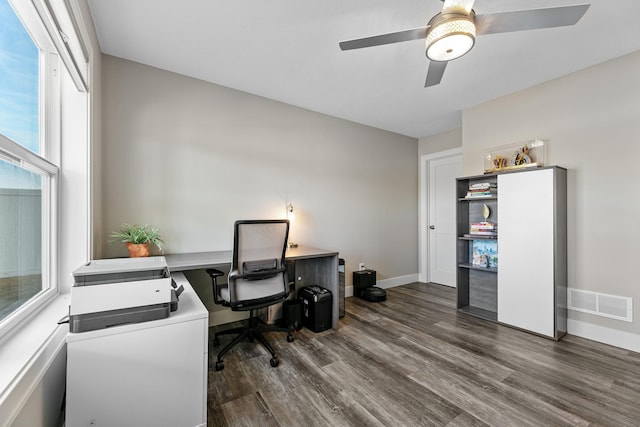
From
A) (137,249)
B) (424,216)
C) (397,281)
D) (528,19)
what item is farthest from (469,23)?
(397,281)

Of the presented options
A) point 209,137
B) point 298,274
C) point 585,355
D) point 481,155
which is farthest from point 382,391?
point 481,155

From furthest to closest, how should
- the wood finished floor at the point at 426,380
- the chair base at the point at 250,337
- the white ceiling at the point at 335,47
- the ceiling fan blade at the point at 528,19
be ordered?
the chair base at the point at 250,337 < the white ceiling at the point at 335,47 < the wood finished floor at the point at 426,380 < the ceiling fan blade at the point at 528,19

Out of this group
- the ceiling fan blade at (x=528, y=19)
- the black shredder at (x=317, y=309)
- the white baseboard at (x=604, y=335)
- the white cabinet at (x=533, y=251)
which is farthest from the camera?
the black shredder at (x=317, y=309)

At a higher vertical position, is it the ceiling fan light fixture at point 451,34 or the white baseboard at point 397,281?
the ceiling fan light fixture at point 451,34

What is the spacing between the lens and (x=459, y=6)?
4.66 feet

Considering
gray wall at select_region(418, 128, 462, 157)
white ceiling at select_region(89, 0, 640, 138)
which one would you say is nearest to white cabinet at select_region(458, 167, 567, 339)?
white ceiling at select_region(89, 0, 640, 138)

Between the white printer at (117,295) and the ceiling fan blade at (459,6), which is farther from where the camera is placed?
the ceiling fan blade at (459,6)

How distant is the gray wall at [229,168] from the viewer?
2408 millimetres

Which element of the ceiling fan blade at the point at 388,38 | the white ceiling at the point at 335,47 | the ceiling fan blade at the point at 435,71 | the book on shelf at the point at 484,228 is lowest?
the book on shelf at the point at 484,228

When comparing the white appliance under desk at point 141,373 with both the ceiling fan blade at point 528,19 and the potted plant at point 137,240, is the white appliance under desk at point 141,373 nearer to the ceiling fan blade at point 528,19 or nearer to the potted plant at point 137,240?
the potted plant at point 137,240

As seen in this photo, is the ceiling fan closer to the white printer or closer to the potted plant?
the white printer

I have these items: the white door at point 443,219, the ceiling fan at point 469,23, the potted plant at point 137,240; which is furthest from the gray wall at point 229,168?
the ceiling fan at point 469,23

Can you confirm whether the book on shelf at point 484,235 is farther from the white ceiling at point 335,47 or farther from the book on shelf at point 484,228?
the white ceiling at point 335,47

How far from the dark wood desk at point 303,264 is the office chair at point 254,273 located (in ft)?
0.48
